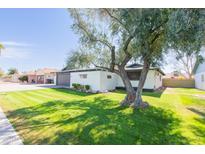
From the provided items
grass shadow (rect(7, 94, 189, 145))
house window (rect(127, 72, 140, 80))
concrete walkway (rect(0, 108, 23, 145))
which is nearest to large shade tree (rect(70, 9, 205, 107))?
grass shadow (rect(7, 94, 189, 145))

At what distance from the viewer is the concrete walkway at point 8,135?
17.7 feet

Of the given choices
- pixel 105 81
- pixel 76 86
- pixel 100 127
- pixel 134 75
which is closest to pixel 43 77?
pixel 76 86

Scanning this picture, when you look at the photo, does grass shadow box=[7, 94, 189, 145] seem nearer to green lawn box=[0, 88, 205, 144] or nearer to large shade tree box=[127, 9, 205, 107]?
green lawn box=[0, 88, 205, 144]

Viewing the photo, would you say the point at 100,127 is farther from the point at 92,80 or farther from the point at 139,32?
the point at 92,80

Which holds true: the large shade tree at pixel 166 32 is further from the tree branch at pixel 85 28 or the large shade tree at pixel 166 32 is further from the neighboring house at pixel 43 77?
the neighboring house at pixel 43 77

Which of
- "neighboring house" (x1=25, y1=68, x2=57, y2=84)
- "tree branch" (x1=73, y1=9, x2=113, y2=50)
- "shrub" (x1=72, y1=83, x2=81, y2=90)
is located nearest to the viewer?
"tree branch" (x1=73, y1=9, x2=113, y2=50)

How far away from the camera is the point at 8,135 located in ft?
19.6

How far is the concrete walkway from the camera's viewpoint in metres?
5.39

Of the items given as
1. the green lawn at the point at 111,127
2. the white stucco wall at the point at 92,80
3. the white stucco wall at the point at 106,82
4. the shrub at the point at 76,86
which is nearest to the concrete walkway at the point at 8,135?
the green lawn at the point at 111,127

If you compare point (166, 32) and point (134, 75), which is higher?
point (166, 32)

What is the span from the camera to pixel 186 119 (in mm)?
8516

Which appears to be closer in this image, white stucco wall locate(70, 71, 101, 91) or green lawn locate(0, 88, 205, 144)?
green lawn locate(0, 88, 205, 144)
